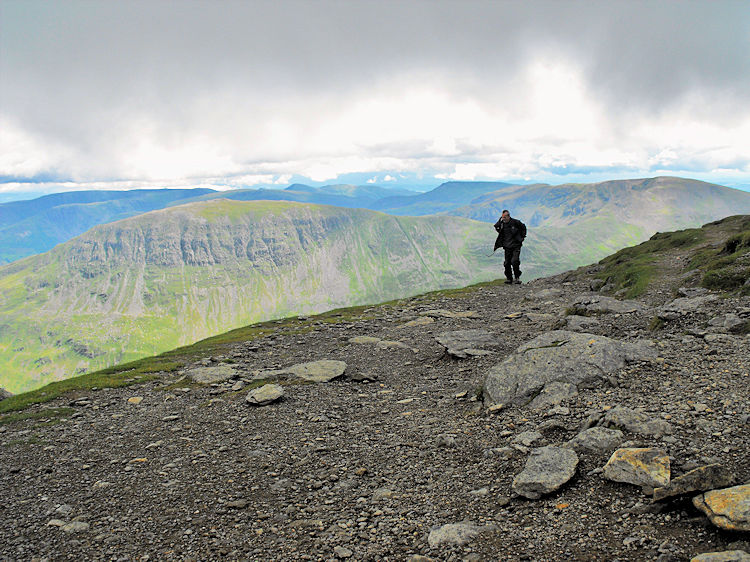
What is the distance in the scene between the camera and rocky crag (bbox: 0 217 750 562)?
8094mm

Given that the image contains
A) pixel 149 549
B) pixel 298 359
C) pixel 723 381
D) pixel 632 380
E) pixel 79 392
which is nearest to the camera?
pixel 149 549

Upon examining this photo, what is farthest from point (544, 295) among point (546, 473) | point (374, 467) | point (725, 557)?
point (725, 557)

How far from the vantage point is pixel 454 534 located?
335 inches

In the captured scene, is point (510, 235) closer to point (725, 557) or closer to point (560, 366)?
point (560, 366)

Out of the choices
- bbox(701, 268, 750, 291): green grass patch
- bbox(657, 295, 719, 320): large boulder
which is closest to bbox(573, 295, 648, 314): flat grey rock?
bbox(657, 295, 719, 320): large boulder

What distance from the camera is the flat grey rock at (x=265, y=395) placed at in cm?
1838

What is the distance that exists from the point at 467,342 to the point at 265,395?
407 inches

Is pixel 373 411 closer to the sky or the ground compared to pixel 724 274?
closer to the ground

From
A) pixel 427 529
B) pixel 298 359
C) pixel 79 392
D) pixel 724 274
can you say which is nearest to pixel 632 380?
pixel 427 529

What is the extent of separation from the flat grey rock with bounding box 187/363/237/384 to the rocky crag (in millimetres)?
519

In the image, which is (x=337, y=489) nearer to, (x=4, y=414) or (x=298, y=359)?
(x=298, y=359)

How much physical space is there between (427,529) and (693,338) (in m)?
12.1

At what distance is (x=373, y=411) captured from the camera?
16656 millimetres

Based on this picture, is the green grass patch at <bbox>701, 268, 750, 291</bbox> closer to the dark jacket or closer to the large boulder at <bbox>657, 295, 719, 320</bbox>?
the large boulder at <bbox>657, 295, 719, 320</bbox>
